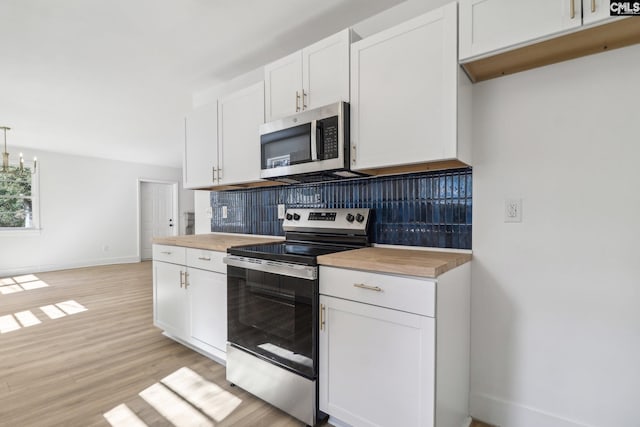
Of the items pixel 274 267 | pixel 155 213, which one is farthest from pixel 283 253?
pixel 155 213

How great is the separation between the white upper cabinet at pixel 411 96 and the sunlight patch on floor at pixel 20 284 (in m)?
5.68

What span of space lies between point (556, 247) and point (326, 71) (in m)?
1.59

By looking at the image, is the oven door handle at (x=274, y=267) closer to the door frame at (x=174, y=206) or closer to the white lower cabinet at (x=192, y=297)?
the white lower cabinet at (x=192, y=297)

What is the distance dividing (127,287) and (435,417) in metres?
4.93

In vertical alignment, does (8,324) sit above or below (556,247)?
below

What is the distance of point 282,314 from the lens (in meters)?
1.75

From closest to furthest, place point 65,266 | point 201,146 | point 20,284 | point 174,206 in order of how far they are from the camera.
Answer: point 201,146 < point 20,284 < point 65,266 < point 174,206

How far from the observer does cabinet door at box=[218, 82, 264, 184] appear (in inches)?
94.7

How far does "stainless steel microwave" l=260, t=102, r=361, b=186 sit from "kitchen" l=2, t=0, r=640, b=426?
75cm

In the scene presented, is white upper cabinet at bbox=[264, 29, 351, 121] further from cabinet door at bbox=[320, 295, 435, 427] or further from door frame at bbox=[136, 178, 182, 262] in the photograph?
door frame at bbox=[136, 178, 182, 262]

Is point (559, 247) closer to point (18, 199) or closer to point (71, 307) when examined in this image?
point (71, 307)

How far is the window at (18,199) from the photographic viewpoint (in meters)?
A: 5.67

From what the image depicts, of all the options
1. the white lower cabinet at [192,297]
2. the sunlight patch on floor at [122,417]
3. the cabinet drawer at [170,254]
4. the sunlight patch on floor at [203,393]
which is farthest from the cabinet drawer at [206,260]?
the sunlight patch on floor at [122,417]

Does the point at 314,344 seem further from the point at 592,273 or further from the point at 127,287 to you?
the point at 127,287
